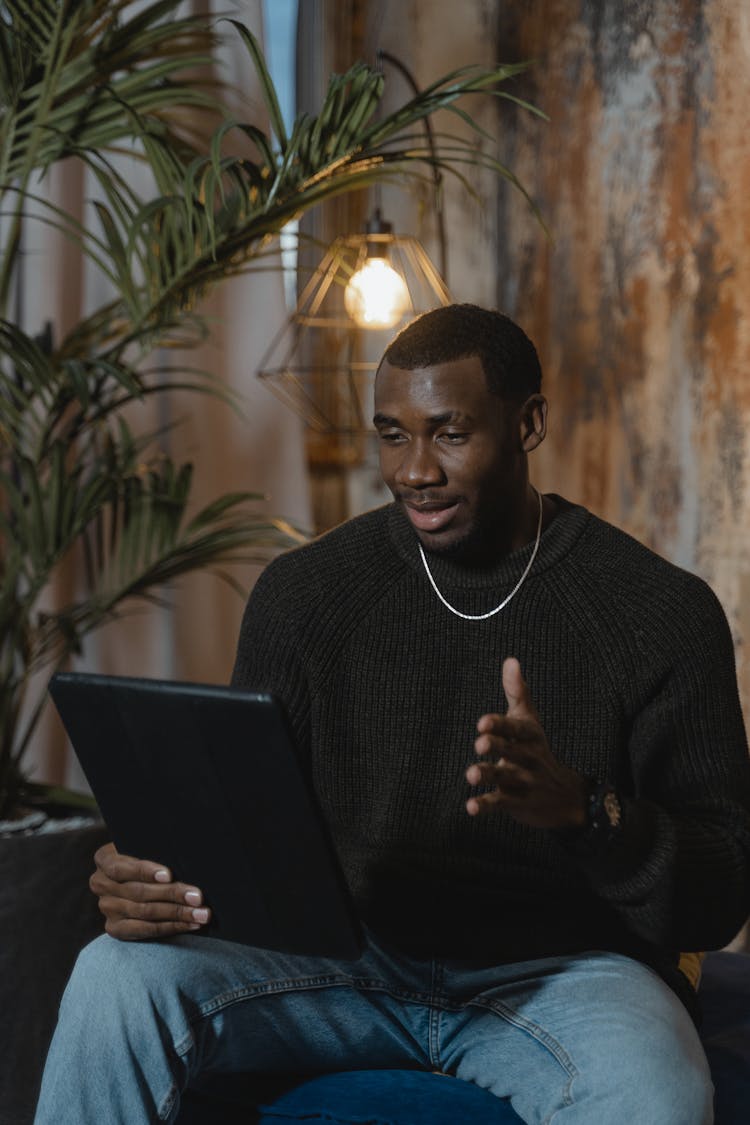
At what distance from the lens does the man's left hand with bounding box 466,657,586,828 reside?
1.15 metres

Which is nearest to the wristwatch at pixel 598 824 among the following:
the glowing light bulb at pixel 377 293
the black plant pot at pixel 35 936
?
the black plant pot at pixel 35 936

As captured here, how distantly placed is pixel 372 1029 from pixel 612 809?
435mm

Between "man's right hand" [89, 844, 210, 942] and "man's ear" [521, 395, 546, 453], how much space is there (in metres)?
0.66

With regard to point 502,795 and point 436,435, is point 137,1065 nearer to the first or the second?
point 502,795

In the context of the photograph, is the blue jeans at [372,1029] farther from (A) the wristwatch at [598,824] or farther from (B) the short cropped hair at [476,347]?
(B) the short cropped hair at [476,347]

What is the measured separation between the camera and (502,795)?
1183mm

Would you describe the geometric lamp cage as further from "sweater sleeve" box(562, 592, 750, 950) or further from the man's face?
"sweater sleeve" box(562, 592, 750, 950)

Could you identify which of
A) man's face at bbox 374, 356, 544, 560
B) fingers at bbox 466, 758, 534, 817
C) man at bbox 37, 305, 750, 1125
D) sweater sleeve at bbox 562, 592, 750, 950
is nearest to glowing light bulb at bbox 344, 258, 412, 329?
man at bbox 37, 305, 750, 1125

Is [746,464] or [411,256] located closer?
[746,464]

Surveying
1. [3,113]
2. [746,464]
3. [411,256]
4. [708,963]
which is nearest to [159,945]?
[708,963]

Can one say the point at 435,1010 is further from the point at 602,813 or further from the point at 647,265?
the point at 647,265

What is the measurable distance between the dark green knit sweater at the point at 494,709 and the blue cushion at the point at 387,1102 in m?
0.15

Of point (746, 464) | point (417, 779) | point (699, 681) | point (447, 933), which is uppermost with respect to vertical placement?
point (746, 464)

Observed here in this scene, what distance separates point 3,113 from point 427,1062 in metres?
1.60
